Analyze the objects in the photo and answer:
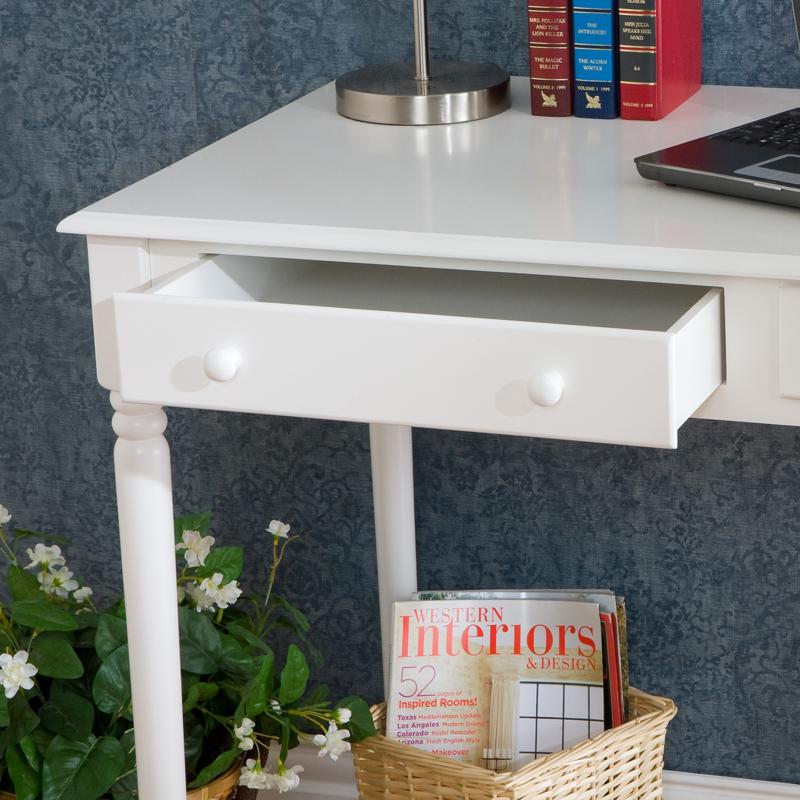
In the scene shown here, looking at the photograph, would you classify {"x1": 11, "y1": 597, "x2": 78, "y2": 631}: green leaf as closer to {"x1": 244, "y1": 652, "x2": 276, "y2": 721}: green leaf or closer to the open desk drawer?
{"x1": 244, "y1": 652, "x2": 276, "y2": 721}: green leaf

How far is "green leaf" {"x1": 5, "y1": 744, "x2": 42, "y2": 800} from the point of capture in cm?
133

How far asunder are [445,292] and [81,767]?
0.59 m

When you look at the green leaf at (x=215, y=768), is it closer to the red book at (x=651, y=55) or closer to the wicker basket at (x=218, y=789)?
the wicker basket at (x=218, y=789)

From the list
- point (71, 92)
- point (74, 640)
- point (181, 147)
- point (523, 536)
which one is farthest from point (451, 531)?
point (71, 92)

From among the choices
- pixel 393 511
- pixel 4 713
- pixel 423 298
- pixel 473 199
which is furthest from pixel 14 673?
pixel 473 199

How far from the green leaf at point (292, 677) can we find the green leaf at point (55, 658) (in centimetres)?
20

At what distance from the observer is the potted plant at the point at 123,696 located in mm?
1331

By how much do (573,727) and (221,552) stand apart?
410mm

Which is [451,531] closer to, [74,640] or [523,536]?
[523,536]

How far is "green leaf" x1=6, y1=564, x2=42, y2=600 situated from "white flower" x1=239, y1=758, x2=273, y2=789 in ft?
0.95

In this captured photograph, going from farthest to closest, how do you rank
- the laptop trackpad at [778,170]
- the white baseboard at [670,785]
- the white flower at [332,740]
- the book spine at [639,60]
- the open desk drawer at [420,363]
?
the white baseboard at [670,785], the white flower at [332,740], the book spine at [639,60], the laptop trackpad at [778,170], the open desk drawer at [420,363]

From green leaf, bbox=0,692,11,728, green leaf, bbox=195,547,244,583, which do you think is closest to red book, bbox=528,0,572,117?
green leaf, bbox=195,547,244,583

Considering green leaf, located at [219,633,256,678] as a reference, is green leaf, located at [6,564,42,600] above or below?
above

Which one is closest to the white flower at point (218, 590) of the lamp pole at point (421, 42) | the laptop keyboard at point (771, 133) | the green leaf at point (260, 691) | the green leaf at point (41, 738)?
the green leaf at point (260, 691)
